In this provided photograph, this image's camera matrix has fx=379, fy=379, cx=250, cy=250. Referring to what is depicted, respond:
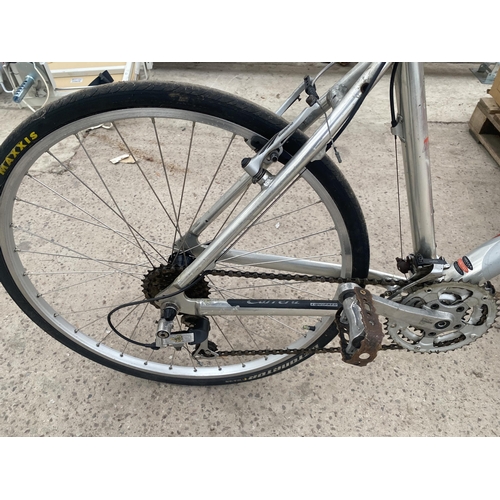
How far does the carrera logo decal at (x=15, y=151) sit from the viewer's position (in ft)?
2.56

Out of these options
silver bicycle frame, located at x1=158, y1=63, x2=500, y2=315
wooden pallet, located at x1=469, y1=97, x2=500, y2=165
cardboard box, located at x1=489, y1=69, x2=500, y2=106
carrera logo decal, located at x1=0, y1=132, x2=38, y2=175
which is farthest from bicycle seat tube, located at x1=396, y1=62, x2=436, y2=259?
cardboard box, located at x1=489, y1=69, x2=500, y2=106

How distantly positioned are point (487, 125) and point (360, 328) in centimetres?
199

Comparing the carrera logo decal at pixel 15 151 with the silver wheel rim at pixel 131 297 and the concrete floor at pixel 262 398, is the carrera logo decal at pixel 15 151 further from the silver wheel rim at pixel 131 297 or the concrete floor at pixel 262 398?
the concrete floor at pixel 262 398

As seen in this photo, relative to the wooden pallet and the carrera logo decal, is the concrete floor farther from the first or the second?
the wooden pallet

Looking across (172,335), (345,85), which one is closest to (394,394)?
(172,335)

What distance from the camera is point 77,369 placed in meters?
1.29

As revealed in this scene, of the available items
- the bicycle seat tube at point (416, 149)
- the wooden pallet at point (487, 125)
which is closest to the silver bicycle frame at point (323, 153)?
the bicycle seat tube at point (416, 149)

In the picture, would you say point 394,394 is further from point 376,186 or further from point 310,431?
point 376,186

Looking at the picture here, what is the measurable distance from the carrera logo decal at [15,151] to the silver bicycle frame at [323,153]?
0.42 meters

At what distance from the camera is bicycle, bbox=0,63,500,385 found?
758 mm

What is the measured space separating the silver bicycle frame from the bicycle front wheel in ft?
0.15

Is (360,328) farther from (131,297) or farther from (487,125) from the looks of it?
(487,125)

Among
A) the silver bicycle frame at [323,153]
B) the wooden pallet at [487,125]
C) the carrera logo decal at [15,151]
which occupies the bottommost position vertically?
the wooden pallet at [487,125]

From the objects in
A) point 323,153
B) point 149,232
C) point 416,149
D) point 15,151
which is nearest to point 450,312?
point 416,149
